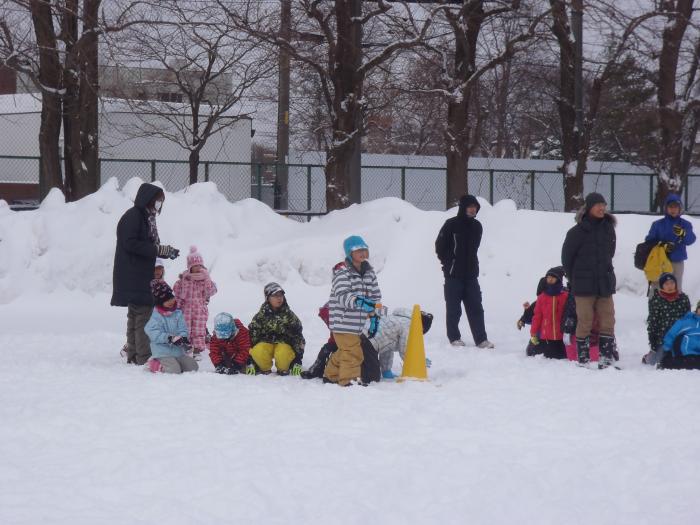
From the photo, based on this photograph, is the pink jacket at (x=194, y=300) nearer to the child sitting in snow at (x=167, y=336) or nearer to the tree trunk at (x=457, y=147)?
the child sitting in snow at (x=167, y=336)

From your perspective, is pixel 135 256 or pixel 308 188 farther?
pixel 308 188

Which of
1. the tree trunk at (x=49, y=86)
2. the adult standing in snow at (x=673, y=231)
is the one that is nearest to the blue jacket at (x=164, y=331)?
the adult standing in snow at (x=673, y=231)

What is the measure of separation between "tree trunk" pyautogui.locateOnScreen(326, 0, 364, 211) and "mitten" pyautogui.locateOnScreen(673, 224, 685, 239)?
298 inches

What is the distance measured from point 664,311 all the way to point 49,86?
12.7m

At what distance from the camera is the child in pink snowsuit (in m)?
10.0

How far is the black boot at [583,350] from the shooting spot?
913cm

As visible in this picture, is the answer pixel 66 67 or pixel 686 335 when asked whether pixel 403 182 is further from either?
pixel 686 335

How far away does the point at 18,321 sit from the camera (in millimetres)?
13016

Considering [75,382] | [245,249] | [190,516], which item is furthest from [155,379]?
[245,249]

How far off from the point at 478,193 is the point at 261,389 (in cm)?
2071

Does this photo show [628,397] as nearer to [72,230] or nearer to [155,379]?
[155,379]

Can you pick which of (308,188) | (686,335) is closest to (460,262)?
(686,335)

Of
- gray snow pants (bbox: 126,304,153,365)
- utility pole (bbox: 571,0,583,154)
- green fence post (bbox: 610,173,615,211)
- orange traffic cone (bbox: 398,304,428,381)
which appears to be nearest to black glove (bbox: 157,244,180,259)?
gray snow pants (bbox: 126,304,153,365)

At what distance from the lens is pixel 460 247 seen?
1089 cm
